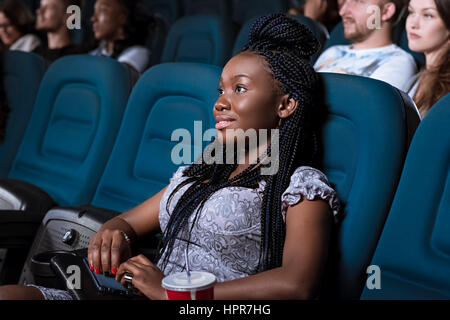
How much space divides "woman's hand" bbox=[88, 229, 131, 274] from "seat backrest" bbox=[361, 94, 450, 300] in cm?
38

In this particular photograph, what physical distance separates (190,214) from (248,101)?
8.0 inches

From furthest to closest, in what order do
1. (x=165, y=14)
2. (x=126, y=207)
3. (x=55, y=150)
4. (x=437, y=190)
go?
(x=165, y=14), (x=55, y=150), (x=126, y=207), (x=437, y=190)

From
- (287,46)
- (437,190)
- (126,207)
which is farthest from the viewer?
(126,207)

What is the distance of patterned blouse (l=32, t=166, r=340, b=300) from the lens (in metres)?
0.77

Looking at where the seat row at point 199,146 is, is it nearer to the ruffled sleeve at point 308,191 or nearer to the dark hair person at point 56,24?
the ruffled sleeve at point 308,191

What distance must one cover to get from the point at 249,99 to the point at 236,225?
202 mm

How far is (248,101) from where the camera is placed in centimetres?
84

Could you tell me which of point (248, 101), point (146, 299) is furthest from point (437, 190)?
point (146, 299)

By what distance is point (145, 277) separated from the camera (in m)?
0.73

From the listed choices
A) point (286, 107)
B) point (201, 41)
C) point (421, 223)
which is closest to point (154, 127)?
point (286, 107)

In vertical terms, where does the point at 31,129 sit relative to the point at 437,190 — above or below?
below

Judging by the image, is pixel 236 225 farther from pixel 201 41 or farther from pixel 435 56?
pixel 201 41

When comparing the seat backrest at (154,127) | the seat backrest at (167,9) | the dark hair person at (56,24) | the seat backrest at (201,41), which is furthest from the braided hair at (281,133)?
the seat backrest at (167,9)

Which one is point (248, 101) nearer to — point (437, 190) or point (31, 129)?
A: point (437, 190)
